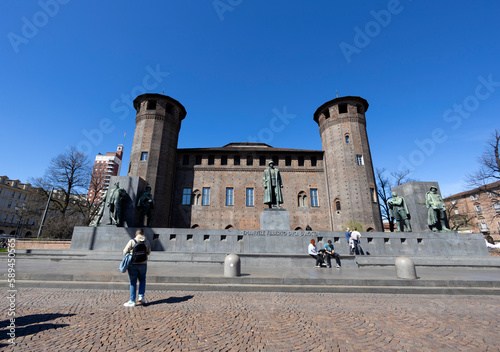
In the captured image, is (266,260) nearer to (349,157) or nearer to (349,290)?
(349,290)

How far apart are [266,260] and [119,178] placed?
40.2 feet

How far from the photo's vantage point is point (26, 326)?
12.1ft

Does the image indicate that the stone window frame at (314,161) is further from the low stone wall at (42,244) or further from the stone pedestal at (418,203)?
the low stone wall at (42,244)

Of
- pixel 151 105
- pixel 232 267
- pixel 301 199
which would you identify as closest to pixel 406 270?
pixel 232 267

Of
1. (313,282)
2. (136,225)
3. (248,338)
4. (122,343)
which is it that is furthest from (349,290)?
(136,225)

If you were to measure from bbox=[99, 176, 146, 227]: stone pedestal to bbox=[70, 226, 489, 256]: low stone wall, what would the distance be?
1438 mm

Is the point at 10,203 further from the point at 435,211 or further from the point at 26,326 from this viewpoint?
the point at 435,211

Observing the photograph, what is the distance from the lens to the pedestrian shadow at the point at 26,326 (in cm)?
335

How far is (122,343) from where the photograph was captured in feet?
10.3

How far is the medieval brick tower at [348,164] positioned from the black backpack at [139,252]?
25.9 m

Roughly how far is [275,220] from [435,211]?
10.2 m

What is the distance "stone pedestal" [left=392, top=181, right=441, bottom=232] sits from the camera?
49.4 feet

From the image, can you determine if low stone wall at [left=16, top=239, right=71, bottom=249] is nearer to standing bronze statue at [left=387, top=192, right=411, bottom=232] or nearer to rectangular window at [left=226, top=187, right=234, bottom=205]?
rectangular window at [left=226, top=187, right=234, bottom=205]

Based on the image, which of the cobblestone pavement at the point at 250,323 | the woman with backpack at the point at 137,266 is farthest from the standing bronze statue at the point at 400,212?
the woman with backpack at the point at 137,266
